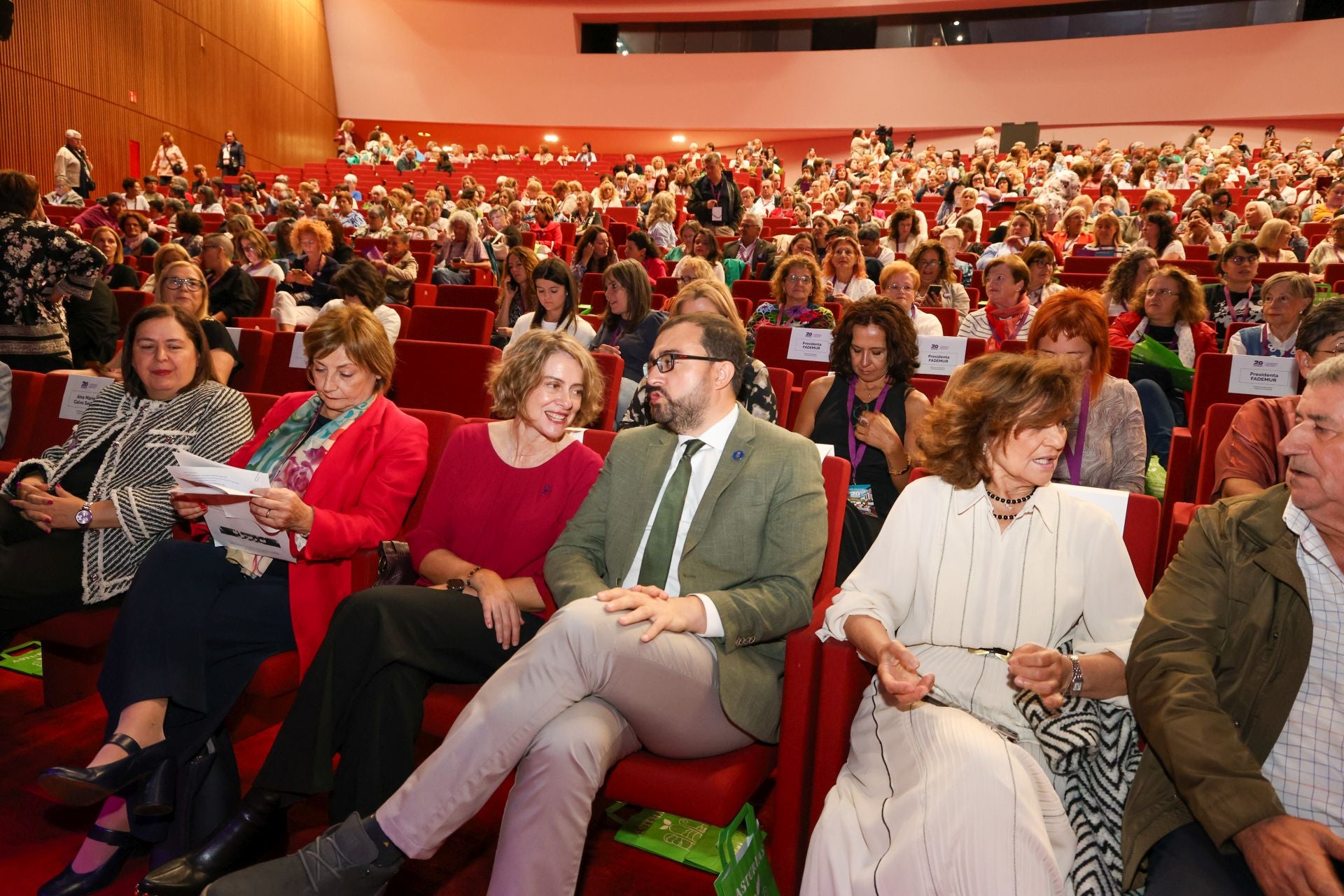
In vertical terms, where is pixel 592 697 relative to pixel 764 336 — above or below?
below

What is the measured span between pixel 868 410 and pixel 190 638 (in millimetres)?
1822

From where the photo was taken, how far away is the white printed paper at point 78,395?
2842 mm

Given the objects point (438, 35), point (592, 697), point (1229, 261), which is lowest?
point (592, 697)

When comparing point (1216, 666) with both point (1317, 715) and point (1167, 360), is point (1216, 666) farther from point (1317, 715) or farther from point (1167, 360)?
point (1167, 360)

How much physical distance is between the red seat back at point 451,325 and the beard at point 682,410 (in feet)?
8.76

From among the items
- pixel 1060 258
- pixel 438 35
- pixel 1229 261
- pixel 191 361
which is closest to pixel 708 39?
pixel 438 35

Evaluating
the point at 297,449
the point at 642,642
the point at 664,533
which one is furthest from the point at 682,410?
the point at 297,449

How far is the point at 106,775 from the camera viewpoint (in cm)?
172

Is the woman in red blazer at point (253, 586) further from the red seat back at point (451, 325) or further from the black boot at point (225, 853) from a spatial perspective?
the red seat back at point (451, 325)

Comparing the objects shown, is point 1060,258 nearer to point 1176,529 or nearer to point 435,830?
point 1176,529

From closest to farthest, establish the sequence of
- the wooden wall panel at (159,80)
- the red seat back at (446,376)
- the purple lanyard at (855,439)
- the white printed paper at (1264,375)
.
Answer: the purple lanyard at (855,439) < the white printed paper at (1264,375) < the red seat back at (446,376) < the wooden wall panel at (159,80)

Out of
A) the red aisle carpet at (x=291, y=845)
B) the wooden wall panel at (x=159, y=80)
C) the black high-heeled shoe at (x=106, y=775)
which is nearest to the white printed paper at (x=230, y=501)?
the black high-heeled shoe at (x=106, y=775)

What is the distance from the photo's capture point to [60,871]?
1843 millimetres

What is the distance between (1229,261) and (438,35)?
65.8ft
